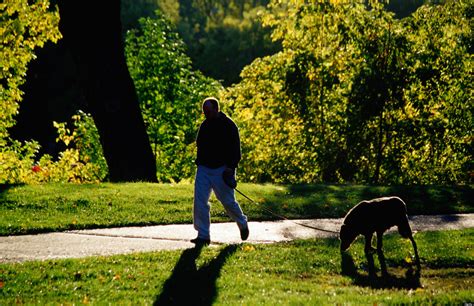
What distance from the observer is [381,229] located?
28.5 ft

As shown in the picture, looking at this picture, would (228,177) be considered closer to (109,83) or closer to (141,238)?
(141,238)

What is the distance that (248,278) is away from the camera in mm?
7887

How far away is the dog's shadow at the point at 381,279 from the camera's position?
793cm

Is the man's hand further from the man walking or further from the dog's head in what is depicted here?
the dog's head

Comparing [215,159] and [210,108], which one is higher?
[210,108]

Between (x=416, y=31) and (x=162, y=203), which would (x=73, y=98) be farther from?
(x=162, y=203)

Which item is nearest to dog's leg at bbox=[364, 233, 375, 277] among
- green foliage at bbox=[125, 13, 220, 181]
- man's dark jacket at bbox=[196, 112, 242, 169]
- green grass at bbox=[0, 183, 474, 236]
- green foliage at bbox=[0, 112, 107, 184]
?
man's dark jacket at bbox=[196, 112, 242, 169]

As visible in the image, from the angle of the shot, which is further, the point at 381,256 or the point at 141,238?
the point at 141,238

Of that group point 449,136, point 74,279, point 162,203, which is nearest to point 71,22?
point 162,203

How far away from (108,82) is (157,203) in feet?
12.8

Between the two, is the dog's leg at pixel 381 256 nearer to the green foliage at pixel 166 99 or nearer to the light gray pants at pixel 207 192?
the light gray pants at pixel 207 192

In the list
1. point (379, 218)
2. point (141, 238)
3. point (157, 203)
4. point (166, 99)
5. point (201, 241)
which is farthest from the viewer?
point (166, 99)

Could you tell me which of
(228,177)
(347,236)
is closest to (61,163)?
(228,177)

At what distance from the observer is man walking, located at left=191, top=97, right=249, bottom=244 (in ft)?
30.2
